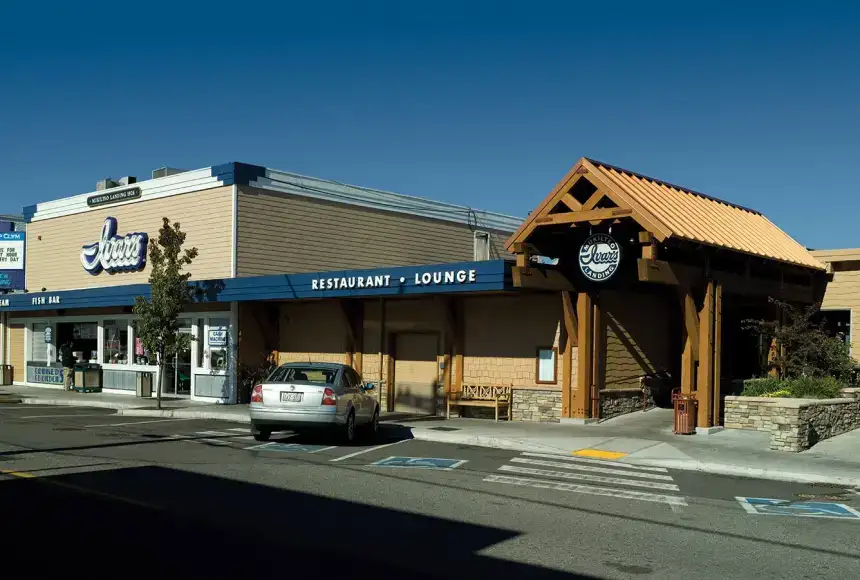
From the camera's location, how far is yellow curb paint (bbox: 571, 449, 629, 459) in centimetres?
1602

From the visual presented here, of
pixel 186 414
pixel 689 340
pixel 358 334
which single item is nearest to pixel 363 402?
pixel 689 340

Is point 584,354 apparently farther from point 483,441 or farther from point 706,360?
point 483,441

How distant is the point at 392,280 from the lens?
2223 cm

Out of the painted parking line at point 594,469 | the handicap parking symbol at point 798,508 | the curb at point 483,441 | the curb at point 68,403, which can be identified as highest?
the handicap parking symbol at point 798,508

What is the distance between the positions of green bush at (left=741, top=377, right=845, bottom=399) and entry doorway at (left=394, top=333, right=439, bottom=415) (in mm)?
7909

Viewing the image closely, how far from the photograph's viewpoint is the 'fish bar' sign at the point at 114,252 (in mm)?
31250

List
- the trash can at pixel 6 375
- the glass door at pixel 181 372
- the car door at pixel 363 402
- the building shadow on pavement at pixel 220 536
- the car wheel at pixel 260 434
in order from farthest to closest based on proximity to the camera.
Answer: the trash can at pixel 6 375 → the glass door at pixel 181 372 → the car door at pixel 363 402 → the car wheel at pixel 260 434 → the building shadow on pavement at pixel 220 536

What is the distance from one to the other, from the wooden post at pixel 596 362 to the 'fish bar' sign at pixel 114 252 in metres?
16.9

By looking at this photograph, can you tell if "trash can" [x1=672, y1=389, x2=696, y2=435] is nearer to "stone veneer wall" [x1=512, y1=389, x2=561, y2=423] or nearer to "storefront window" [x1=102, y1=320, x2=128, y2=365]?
"stone veneer wall" [x1=512, y1=389, x2=561, y2=423]

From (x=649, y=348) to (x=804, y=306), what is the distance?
525 centimetres

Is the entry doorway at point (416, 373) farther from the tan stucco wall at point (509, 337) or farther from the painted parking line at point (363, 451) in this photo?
the painted parking line at point (363, 451)

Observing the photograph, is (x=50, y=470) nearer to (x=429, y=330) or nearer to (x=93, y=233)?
(x=429, y=330)

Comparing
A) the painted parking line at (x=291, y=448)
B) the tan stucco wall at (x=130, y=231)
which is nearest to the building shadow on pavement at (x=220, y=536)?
the painted parking line at (x=291, y=448)

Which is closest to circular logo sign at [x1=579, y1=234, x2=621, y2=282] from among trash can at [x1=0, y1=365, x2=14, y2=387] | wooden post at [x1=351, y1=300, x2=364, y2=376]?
wooden post at [x1=351, y1=300, x2=364, y2=376]
